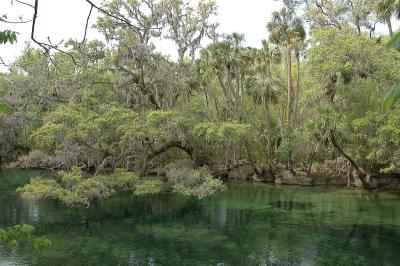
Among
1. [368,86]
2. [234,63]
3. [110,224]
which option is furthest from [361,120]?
[110,224]

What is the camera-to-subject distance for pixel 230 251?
1664 cm

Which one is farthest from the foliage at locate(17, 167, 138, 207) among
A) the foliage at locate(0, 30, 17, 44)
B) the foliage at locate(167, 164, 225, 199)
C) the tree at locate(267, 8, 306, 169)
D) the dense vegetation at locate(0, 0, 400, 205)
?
the foliage at locate(0, 30, 17, 44)

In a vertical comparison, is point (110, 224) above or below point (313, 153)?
below

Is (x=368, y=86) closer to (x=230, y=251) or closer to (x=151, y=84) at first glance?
(x=151, y=84)

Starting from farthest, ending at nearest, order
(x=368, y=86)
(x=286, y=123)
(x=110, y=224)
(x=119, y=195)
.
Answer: (x=286, y=123)
(x=368, y=86)
(x=119, y=195)
(x=110, y=224)

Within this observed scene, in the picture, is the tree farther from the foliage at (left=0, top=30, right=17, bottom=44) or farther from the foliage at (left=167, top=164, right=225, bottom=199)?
the foliage at (left=0, top=30, right=17, bottom=44)

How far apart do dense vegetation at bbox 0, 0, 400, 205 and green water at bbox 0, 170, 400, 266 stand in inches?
58.8

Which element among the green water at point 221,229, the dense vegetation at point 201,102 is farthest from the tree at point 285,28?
the green water at point 221,229

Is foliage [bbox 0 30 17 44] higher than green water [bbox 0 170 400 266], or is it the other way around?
foliage [bbox 0 30 17 44]

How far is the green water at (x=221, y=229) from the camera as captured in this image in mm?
15852

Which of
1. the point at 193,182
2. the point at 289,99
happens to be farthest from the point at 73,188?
the point at 289,99

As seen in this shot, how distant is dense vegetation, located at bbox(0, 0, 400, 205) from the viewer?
24.7 m

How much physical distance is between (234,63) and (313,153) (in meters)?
8.69

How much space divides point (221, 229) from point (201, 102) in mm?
15415
